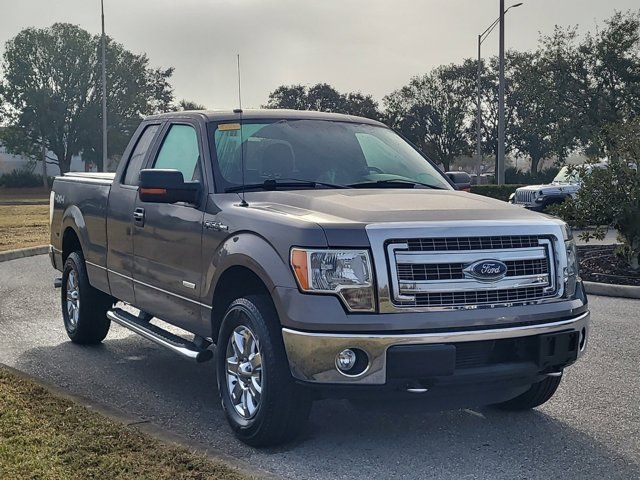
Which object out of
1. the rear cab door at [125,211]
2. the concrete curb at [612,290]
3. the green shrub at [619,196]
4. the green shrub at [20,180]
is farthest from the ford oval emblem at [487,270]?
the green shrub at [20,180]

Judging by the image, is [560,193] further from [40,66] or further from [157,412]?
[40,66]

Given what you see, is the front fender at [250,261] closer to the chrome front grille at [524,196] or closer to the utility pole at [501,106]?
the chrome front grille at [524,196]

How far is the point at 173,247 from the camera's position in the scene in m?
5.89

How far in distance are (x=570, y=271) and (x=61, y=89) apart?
6328 cm

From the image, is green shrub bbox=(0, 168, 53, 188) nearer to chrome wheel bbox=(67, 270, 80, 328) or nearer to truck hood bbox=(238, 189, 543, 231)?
chrome wheel bbox=(67, 270, 80, 328)

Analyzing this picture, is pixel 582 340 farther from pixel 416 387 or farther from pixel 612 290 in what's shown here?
pixel 612 290

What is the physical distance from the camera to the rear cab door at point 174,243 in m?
5.64

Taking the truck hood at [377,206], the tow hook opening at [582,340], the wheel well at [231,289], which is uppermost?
the truck hood at [377,206]

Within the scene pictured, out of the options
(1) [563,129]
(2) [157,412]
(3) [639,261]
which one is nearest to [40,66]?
(1) [563,129]

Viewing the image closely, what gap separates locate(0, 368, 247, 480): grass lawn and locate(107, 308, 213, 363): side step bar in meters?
0.71

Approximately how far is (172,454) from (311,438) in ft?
2.95

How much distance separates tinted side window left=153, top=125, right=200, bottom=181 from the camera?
6066 mm

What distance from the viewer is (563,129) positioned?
40844mm

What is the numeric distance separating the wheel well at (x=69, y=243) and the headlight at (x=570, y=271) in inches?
186
